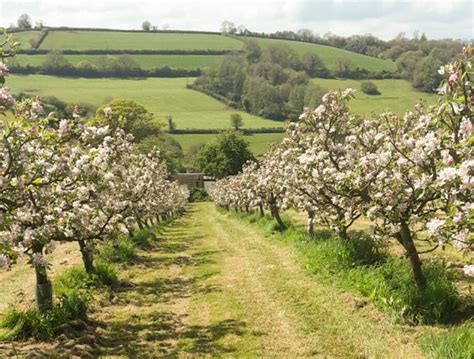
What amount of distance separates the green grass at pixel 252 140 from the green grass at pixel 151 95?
4194 mm

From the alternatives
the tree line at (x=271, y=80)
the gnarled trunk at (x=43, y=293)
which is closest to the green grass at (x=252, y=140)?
the tree line at (x=271, y=80)

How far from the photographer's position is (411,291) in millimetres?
10750

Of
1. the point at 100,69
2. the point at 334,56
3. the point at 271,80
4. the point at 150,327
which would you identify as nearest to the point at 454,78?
the point at 150,327

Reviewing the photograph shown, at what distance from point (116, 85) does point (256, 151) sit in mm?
54088

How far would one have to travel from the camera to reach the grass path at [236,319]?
32.4 feet

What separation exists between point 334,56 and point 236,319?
15169cm

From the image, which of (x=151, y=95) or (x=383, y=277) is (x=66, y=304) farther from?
(x=151, y=95)

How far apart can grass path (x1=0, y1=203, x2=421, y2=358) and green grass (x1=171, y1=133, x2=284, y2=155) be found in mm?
75380

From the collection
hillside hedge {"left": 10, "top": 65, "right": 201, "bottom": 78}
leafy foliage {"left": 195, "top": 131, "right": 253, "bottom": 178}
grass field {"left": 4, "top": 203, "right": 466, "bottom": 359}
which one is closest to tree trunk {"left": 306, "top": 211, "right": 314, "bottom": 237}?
grass field {"left": 4, "top": 203, "right": 466, "bottom": 359}

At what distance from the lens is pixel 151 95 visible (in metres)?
125

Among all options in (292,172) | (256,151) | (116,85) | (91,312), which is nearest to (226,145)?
(256,151)

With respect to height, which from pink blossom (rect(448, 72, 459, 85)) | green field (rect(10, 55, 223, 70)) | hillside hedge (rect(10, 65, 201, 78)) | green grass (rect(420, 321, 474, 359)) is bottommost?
green grass (rect(420, 321, 474, 359))

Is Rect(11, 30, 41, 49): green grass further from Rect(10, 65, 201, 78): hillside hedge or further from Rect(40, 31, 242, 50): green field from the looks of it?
Rect(10, 65, 201, 78): hillside hedge

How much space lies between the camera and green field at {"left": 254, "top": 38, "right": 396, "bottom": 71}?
140000 millimetres
